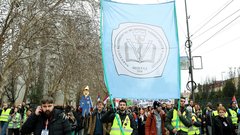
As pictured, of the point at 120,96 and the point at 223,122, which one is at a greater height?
the point at 120,96

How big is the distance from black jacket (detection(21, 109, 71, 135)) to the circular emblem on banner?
1651mm

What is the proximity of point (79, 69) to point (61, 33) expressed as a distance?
302 inches

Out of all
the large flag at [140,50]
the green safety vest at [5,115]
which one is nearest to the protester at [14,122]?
the green safety vest at [5,115]

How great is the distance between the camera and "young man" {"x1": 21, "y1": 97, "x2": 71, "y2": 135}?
4.57 metres

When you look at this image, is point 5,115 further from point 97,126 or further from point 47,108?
point 47,108

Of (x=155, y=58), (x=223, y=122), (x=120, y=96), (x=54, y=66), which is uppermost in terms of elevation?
(x=54, y=66)

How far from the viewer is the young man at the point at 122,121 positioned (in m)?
5.92

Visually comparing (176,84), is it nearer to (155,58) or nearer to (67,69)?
(155,58)

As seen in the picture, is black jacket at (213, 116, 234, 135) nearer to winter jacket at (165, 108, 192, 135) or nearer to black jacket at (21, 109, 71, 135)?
winter jacket at (165, 108, 192, 135)

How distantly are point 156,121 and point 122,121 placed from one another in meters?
2.87

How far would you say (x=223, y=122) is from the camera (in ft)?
27.9

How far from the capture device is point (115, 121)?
600 centimetres

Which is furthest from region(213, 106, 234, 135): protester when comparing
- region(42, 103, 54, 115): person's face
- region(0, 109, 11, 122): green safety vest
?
region(0, 109, 11, 122): green safety vest

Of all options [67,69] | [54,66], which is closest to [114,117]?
[67,69]
